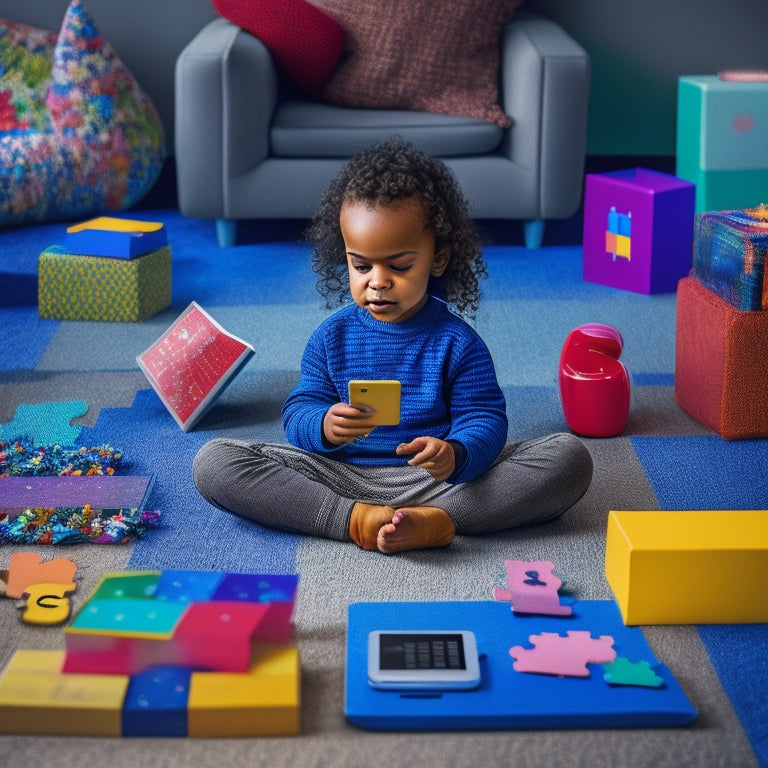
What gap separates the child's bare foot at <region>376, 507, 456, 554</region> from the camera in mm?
1591

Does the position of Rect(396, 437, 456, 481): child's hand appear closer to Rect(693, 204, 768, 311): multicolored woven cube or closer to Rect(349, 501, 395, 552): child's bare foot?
Rect(349, 501, 395, 552): child's bare foot

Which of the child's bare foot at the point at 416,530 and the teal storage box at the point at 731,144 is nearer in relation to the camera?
the child's bare foot at the point at 416,530

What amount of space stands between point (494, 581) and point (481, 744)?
35cm

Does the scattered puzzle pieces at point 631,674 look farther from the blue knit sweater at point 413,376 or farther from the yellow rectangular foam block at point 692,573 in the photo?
the blue knit sweater at point 413,376

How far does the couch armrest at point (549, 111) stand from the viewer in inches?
122

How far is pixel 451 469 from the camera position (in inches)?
63.2

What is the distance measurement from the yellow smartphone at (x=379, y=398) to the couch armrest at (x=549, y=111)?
69.3 inches

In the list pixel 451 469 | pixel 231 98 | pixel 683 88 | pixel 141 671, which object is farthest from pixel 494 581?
pixel 683 88

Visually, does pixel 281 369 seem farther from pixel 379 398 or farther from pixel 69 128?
pixel 69 128

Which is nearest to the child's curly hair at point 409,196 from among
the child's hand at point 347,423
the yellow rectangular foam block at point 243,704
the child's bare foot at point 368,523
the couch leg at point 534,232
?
the child's hand at point 347,423

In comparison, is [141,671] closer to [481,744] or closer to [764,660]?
[481,744]

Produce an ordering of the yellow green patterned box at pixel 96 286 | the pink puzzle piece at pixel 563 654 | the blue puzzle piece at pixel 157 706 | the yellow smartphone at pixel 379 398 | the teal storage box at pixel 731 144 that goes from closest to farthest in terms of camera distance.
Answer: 1. the blue puzzle piece at pixel 157 706
2. the pink puzzle piece at pixel 563 654
3. the yellow smartphone at pixel 379 398
4. the yellow green patterned box at pixel 96 286
5. the teal storage box at pixel 731 144

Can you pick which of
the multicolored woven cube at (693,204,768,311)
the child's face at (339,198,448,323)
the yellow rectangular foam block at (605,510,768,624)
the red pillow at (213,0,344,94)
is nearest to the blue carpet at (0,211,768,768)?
the yellow rectangular foam block at (605,510,768,624)

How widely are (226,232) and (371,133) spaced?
1.71 ft
